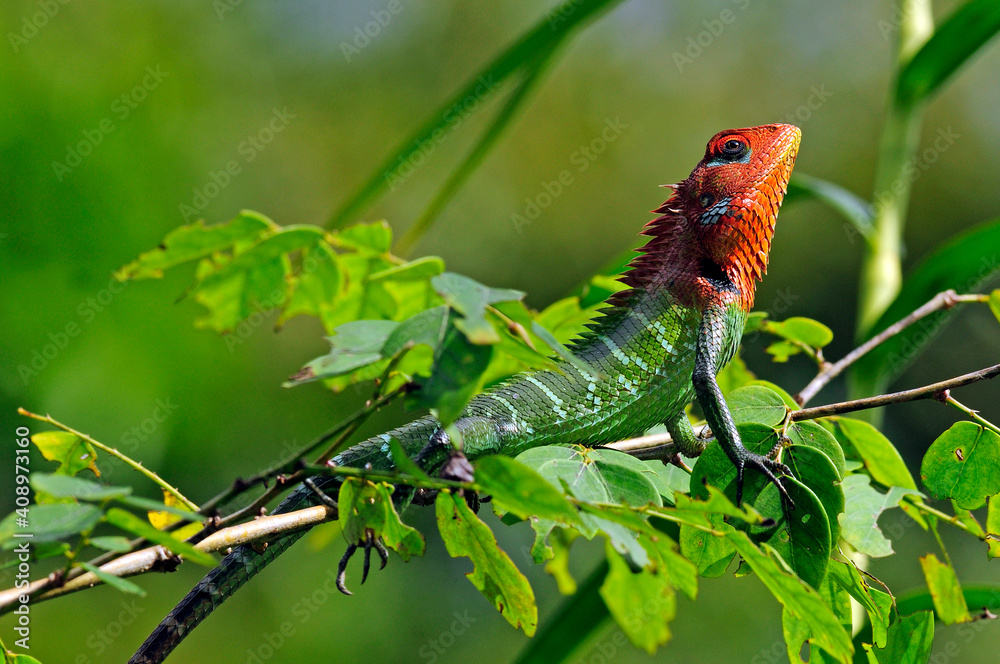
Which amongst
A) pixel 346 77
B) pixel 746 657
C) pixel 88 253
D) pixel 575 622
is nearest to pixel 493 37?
pixel 346 77

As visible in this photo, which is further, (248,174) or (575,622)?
(248,174)

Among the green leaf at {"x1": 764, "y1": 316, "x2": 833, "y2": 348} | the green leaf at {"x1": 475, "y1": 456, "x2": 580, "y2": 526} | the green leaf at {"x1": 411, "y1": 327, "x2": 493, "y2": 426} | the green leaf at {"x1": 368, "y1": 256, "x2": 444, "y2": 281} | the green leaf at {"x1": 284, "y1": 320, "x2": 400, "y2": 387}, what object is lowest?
the green leaf at {"x1": 475, "y1": 456, "x2": 580, "y2": 526}

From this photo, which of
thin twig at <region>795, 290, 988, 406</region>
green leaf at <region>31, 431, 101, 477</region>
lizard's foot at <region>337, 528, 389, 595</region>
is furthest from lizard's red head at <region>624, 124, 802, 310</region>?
green leaf at <region>31, 431, 101, 477</region>

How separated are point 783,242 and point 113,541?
8.89 meters

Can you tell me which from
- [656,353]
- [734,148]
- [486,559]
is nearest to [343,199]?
[734,148]

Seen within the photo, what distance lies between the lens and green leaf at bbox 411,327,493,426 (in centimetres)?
75

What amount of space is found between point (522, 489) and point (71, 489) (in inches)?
19.6

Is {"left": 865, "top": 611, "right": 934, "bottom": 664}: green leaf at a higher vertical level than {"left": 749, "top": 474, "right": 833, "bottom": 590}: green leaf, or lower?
lower

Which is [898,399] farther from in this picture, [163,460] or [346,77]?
[346,77]

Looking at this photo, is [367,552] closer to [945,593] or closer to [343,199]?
[945,593]

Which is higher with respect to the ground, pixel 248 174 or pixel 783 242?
pixel 248 174

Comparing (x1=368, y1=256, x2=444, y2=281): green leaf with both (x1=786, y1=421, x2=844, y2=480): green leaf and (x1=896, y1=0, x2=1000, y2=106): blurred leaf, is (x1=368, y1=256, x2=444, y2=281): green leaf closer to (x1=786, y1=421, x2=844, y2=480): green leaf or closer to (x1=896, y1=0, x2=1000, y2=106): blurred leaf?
(x1=786, y1=421, x2=844, y2=480): green leaf

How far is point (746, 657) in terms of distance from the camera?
7406 mm

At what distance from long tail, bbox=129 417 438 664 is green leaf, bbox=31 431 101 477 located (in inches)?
13.1
